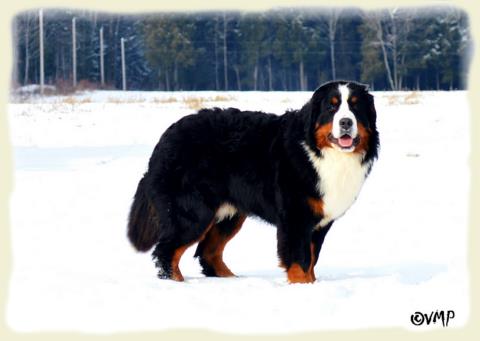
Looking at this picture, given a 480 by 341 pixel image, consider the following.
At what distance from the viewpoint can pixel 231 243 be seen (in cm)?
774

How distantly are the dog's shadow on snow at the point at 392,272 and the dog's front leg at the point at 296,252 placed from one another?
450 millimetres

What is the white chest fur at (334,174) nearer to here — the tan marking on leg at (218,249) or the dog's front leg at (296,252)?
the dog's front leg at (296,252)

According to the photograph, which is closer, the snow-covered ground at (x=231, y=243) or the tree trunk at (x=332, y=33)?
the snow-covered ground at (x=231, y=243)

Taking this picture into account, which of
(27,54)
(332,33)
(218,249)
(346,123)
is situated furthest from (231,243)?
(332,33)

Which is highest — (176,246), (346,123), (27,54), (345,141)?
(27,54)

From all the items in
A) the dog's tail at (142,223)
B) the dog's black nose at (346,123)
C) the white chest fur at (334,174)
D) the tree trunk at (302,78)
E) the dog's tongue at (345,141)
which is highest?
the dog's black nose at (346,123)

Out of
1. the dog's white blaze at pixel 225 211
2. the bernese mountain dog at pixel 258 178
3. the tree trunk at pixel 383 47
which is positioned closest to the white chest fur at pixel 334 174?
the bernese mountain dog at pixel 258 178

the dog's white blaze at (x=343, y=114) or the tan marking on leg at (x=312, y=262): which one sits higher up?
the dog's white blaze at (x=343, y=114)

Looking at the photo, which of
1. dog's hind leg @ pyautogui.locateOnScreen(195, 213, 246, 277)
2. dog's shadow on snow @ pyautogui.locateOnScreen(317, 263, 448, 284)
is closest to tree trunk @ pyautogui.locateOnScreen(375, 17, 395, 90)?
dog's shadow on snow @ pyautogui.locateOnScreen(317, 263, 448, 284)

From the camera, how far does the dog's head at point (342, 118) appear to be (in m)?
5.29

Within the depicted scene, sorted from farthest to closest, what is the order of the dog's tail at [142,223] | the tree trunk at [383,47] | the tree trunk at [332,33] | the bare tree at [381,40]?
1. the tree trunk at [332,33]
2. the bare tree at [381,40]
3. the tree trunk at [383,47]
4. the dog's tail at [142,223]

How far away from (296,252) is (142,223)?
1370mm

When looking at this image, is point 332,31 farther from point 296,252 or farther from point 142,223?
point 296,252

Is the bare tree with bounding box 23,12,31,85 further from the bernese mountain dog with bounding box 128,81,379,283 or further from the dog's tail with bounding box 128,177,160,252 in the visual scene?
the bernese mountain dog with bounding box 128,81,379,283
